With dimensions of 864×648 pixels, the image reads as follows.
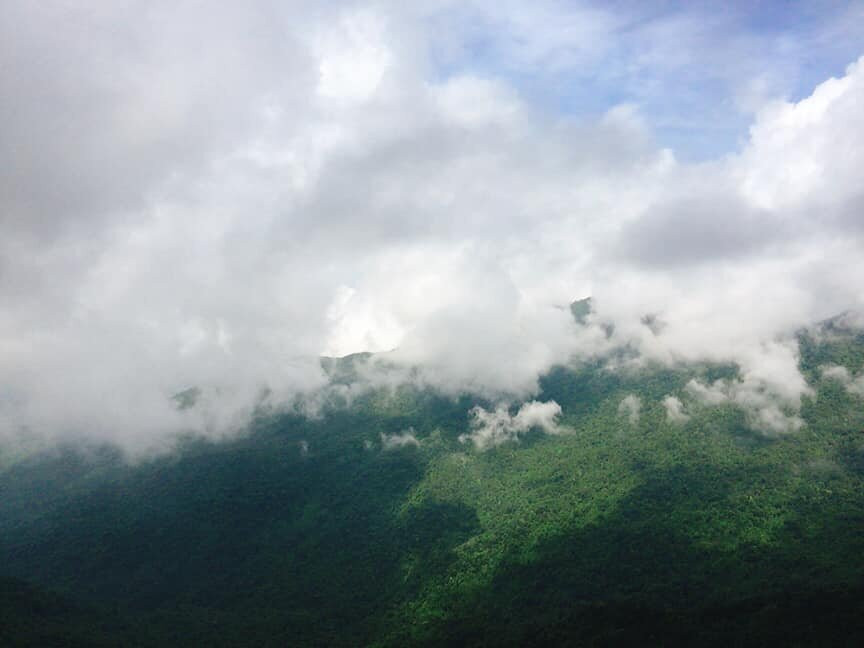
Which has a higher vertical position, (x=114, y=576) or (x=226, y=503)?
(x=226, y=503)

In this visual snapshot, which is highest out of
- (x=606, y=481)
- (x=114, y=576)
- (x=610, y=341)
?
(x=610, y=341)

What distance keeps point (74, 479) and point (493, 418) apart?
134 meters

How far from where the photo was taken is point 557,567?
100938mm

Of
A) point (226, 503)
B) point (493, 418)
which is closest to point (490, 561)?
point (493, 418)

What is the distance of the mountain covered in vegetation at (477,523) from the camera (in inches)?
3381

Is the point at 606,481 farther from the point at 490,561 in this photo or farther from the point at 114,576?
the point at 114,576

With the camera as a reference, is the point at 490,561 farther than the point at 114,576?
No

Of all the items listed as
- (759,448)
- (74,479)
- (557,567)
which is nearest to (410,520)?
(557,567)

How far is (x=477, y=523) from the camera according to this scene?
125312mm

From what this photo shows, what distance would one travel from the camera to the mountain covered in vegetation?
8588cm

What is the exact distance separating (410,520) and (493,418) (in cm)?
4802

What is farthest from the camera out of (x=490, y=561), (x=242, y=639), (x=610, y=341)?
(x=610, y=341)

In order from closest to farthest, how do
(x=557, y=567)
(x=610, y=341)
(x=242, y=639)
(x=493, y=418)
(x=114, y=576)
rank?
(x=242, y=639) < (x=557, y=567) < (x=114, y=576) < (x=493, y=418) < (x=610, y=341)

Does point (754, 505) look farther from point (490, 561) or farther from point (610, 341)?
point (610, 341)
